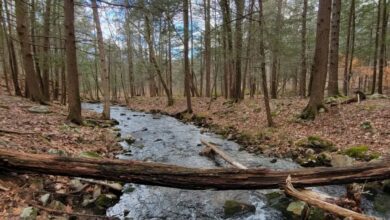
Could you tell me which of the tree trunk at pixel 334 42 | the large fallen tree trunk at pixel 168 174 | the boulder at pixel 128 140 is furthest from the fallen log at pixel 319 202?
the tree trunk at pixel 334 42

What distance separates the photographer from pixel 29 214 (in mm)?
3928

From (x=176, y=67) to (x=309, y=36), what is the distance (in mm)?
27620

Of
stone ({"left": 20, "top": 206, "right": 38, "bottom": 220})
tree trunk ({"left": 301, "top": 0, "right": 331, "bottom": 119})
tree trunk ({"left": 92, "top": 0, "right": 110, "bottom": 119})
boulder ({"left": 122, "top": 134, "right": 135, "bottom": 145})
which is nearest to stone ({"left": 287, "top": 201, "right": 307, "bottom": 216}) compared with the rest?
stone ({"left": 20, "top": 206, "right": 38, "bottom": 220})

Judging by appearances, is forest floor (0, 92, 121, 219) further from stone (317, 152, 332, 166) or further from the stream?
stone (317, 152, 332, 166)

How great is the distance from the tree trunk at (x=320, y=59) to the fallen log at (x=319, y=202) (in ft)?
20.7

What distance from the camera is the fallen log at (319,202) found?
3.83 m

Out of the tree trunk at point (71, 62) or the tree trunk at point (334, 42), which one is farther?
the tree trunk at point (334, 42)

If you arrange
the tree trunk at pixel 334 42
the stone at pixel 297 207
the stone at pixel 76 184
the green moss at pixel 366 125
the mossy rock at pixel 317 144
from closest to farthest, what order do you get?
the stone at pixel 297 207 → the stone at pixel 76 184 → the mossy rock at pixel 317 144 → the green moss at pixel 366 125 → the tree trunk at pixel 334 42

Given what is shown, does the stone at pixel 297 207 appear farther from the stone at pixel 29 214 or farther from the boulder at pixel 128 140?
the boulder at pixel 128 140

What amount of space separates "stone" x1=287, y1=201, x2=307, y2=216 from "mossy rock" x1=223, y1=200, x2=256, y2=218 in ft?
2.25

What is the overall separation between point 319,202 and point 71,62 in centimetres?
866

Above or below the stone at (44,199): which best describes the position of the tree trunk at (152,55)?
above

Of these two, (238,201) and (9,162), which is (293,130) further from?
(9,162)

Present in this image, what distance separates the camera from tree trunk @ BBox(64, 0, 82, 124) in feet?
31.4
